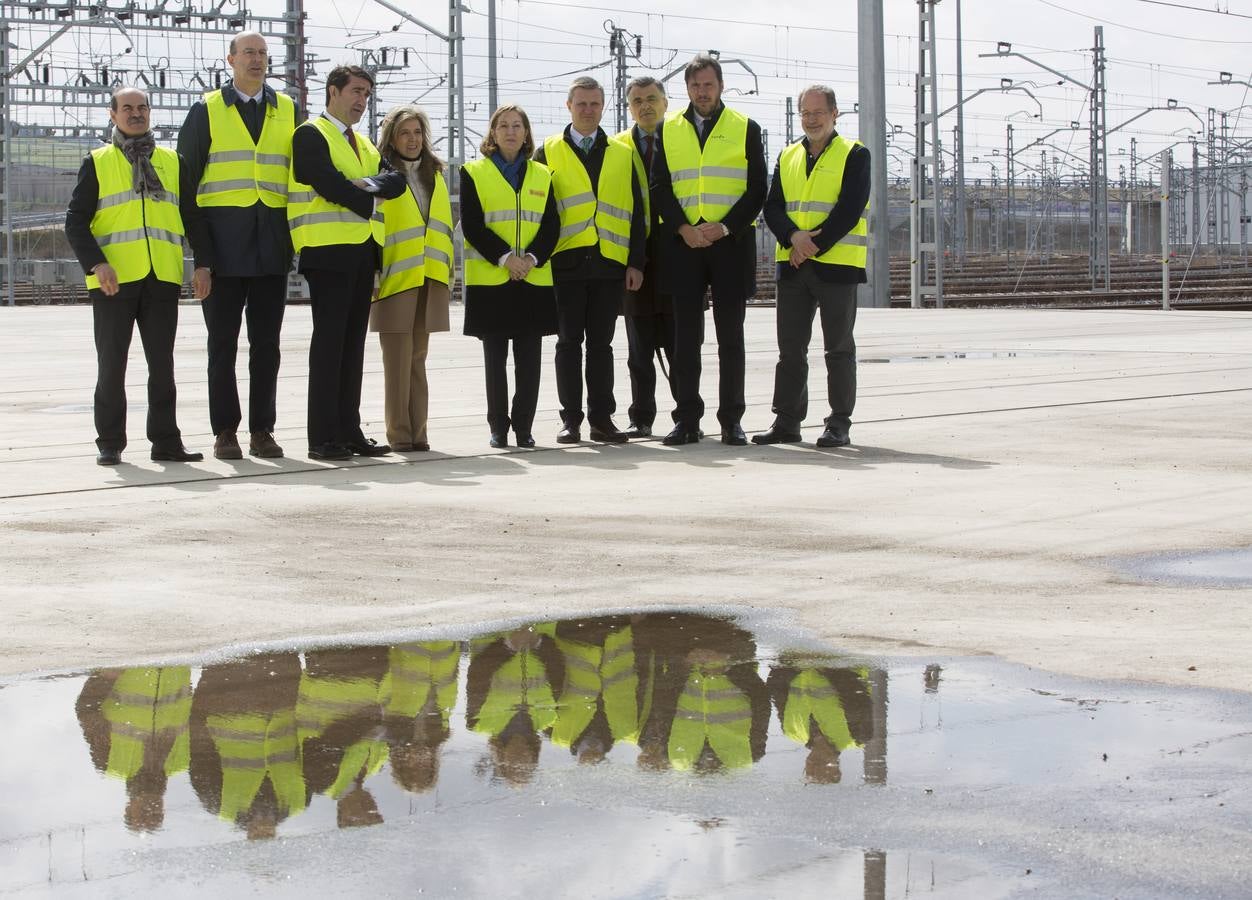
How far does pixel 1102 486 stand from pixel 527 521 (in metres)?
2.19

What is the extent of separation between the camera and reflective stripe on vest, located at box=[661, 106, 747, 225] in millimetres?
9281

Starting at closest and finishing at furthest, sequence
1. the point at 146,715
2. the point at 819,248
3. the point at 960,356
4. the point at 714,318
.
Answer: the point at 146,715
the point at 819,248
the point at 714,318
the point at 960,356

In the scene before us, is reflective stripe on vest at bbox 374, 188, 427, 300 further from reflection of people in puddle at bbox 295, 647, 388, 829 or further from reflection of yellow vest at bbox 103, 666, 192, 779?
reflection of yellow vest at bbox 103, 666, 192, 779

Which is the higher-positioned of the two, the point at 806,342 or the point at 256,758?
the point at 806,342

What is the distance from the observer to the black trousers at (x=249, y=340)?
8.73 meters

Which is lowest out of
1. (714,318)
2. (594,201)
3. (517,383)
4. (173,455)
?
(173,455)

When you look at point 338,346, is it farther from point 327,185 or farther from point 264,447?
point 327,185

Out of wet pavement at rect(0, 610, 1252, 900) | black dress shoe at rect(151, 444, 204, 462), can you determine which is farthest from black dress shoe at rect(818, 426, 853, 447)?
wet pavement at rect(0, 610, 1252, 900)

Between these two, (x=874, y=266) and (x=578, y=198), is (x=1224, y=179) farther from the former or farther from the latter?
(x=578, y=198)

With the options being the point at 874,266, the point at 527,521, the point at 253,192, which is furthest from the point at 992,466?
the point at 874,266

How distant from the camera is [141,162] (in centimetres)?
849

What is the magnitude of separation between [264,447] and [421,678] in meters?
4.61

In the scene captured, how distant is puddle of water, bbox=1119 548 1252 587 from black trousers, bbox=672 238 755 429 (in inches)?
146

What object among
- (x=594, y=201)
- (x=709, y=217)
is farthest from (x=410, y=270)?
(x=709, y=217)
